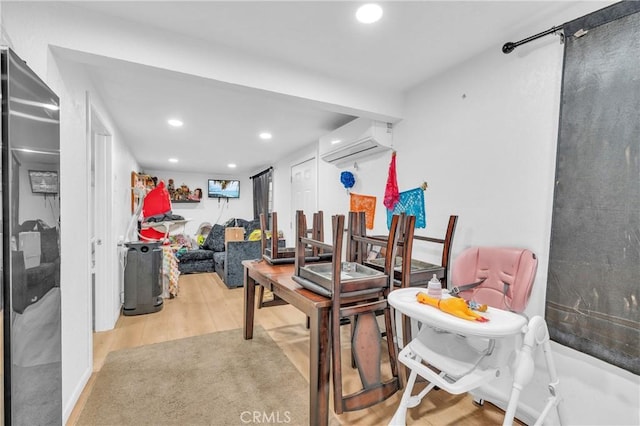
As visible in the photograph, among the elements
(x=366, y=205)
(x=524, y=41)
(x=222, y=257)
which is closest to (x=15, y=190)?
(x=524, y=41)

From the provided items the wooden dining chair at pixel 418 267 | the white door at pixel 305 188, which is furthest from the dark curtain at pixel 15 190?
the white door at pixel 305 188

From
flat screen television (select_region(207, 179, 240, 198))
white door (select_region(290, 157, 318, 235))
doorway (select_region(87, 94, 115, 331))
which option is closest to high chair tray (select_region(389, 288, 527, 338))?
doorway (select_region(87, 94, 115, 331))

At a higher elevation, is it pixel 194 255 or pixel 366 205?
pixel 366 205

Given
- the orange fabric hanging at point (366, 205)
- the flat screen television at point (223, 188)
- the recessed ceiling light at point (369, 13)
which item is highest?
the recessed ceiling light at point (369, 13)

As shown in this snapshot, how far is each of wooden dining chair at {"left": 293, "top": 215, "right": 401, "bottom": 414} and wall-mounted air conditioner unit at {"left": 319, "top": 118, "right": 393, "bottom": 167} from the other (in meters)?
1.32

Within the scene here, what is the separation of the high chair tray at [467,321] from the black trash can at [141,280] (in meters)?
2.96

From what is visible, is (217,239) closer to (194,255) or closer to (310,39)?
(194,255)

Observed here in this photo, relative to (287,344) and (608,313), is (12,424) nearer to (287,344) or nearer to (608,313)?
(287,344)

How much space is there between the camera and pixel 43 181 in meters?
1.02

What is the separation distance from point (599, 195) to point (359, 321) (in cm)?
130

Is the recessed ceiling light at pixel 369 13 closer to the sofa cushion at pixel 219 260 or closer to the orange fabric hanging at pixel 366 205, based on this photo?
the orange fabric hanging at pixel 366 205

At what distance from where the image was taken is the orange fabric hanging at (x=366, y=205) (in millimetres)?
2980

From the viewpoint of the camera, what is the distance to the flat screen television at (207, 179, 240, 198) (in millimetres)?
7469

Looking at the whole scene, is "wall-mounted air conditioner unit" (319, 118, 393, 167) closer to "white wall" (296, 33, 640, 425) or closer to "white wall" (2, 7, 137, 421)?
"white wall" (296, 33, 640, 425)
